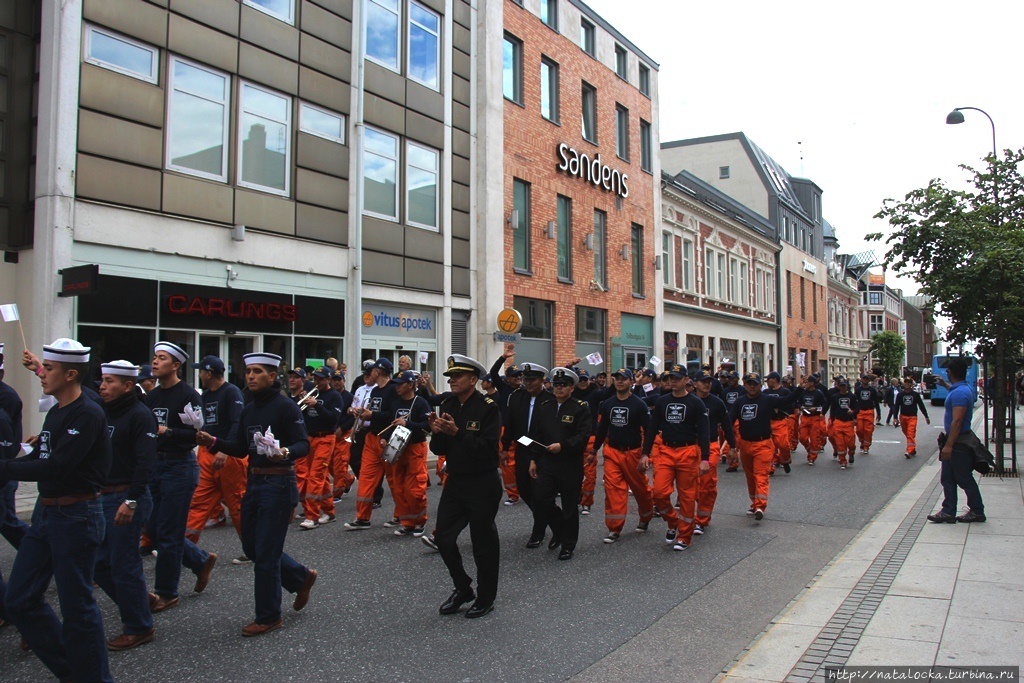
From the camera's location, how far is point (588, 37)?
95.5 ft

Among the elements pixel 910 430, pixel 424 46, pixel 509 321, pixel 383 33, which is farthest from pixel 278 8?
pixel 910 430

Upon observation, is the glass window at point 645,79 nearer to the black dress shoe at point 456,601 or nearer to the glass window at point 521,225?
the glass window at point 521,225

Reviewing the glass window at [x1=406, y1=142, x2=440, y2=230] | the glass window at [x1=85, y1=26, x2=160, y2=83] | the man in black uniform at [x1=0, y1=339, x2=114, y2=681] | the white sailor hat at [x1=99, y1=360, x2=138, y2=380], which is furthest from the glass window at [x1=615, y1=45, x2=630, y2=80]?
the man in black uniform at [x1=0, y1=339, x2=114, y2=681]

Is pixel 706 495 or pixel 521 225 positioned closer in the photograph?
pixel 706 495

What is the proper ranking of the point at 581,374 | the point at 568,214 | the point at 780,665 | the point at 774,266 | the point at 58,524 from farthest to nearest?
the point at 774,266 → the point at 568,214 → the point at 581,374 → the point at 780,665 → the point at 58,524

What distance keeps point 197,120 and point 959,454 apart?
1341 cm

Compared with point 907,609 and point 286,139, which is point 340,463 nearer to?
point 907,609

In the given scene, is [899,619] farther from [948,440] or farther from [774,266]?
[774,266]

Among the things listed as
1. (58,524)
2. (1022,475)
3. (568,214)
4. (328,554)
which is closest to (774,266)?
(568,214)

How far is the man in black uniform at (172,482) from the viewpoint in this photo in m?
6.13

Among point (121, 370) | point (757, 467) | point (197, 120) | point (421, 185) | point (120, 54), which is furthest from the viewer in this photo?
point (421, 185)

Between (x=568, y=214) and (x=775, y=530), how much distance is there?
18.8 metres

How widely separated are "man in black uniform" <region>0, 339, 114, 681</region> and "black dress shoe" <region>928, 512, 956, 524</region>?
8584 millimetres

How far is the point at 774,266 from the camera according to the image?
49.5 metres
